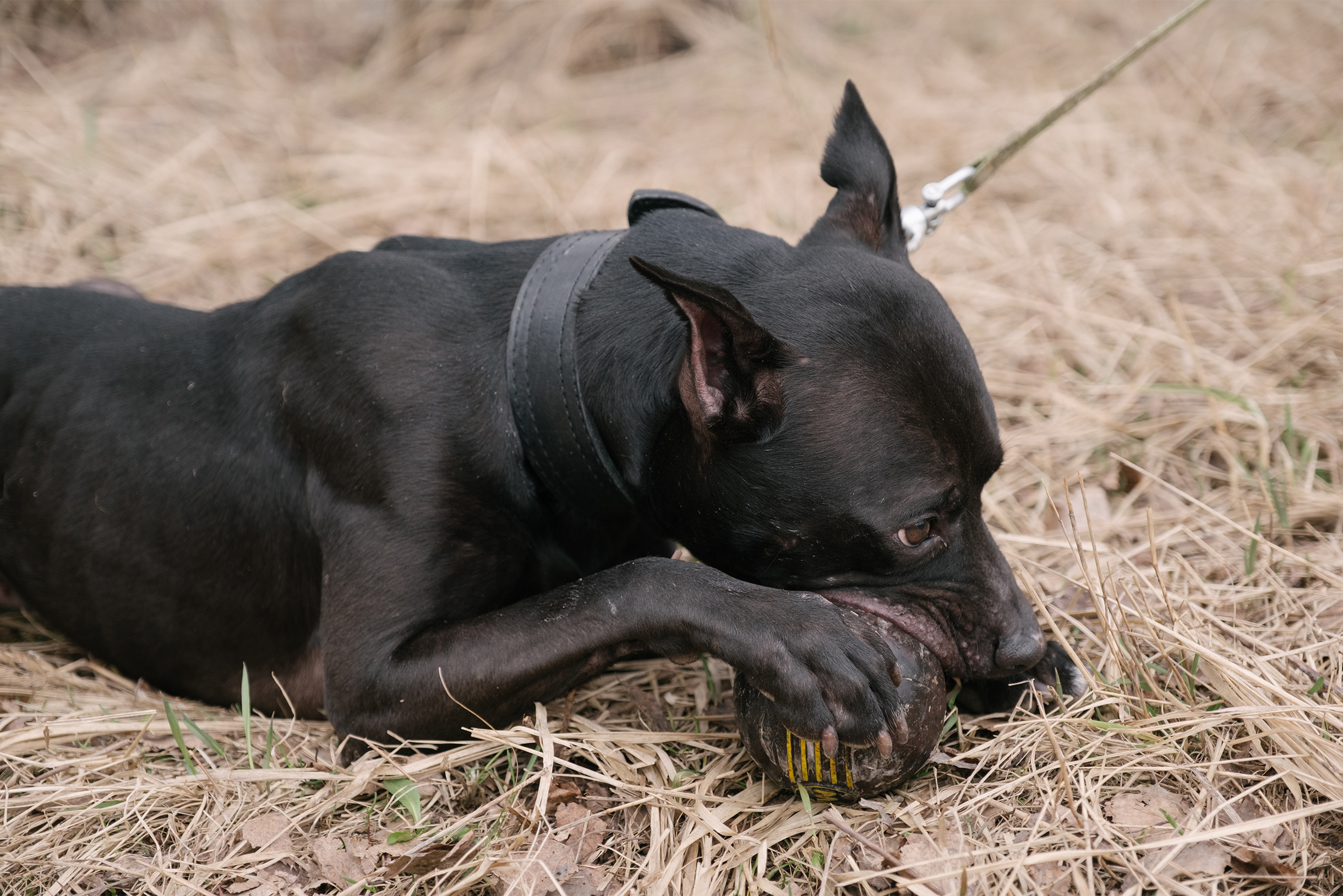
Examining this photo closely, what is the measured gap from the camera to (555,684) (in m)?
2.83

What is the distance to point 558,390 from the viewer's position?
9.30ft

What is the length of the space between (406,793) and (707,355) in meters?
1.37

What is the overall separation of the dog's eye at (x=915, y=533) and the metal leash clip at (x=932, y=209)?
1297 mm

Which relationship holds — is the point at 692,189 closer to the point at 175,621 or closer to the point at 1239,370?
the point at 1239,370

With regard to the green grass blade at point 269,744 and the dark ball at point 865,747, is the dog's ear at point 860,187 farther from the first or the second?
the green grass blade at point 269,744

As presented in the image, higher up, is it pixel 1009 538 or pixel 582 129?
pixel 582 129

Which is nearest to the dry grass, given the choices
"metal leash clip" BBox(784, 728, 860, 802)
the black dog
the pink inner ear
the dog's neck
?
"metal leash clip" BBox(784, 728, 860, 802)

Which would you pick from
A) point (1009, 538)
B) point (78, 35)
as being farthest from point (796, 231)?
point (78, 35)

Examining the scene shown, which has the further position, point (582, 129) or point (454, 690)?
point (582, 129)

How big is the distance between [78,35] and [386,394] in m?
7.31

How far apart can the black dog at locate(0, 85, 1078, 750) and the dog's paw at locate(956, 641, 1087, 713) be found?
13 millimetres

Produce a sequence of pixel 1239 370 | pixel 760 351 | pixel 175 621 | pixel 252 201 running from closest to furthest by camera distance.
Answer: pixel 760 351 → pixel 175 621 → pixel 1239 370 → pixel 252 201

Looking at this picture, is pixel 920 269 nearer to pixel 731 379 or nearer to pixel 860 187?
pixel 860 187

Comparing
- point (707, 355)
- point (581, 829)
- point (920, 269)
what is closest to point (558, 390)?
point (707, 355)
